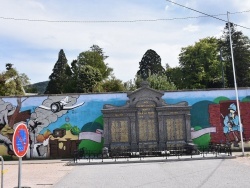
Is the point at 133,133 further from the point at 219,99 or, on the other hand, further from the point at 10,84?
the point at 10,84

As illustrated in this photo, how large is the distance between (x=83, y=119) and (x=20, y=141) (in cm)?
1660

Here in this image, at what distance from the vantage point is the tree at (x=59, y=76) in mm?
68188

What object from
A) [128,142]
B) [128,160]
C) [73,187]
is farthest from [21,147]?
[128,142]

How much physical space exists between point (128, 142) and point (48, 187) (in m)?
11.8

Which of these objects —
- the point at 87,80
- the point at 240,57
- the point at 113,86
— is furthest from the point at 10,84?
the point at 240,57

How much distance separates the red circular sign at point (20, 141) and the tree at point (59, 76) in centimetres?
5719

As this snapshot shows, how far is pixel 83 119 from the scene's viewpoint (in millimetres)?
24766

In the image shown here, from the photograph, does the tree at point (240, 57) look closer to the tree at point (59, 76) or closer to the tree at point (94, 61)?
the tree at point (94, 61)

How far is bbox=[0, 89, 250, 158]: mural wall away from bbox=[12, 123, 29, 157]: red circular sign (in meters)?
16.1

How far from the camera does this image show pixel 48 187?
12.3 m

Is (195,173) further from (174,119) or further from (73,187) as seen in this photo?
(174,119)

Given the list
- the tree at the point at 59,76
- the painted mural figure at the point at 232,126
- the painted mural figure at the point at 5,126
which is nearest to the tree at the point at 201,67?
the tree at the point at 59,76

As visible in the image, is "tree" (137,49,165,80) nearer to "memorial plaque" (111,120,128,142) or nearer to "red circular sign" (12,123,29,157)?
"memorial plaque" (111,120,128,142)

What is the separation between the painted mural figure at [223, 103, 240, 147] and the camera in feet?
81.1
